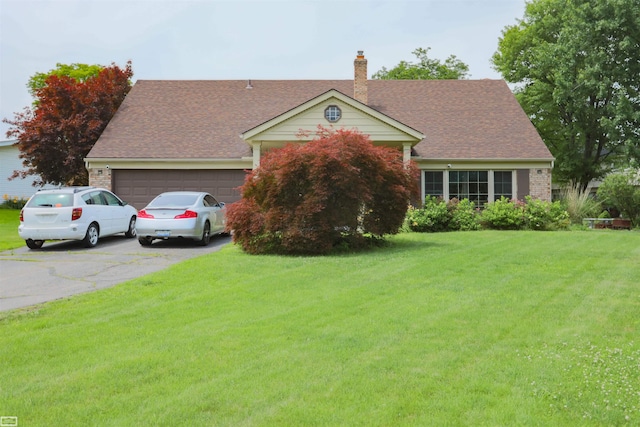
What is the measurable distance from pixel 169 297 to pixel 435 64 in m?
44.1

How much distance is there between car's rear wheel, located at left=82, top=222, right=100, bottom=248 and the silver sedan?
130cm

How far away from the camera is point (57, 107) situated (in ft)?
87.5

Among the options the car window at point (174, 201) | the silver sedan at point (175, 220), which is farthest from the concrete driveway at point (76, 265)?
the car window at point (174, 201)

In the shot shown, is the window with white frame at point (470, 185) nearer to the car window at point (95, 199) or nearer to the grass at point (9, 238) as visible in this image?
the car window at point (95, 199)

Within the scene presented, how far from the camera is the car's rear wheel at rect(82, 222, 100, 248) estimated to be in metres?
15.4

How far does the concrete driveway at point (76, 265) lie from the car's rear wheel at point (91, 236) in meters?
0.23

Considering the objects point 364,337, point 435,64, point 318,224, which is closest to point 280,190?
point 318,224

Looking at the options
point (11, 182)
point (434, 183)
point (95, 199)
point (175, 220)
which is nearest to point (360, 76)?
point (434, 183)

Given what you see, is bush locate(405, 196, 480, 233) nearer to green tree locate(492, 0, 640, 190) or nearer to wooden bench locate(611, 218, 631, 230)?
wooden bench locate(611, 218, 631, 230)

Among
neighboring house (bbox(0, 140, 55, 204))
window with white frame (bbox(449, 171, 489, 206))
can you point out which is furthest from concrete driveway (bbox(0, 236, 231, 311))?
neighboring house (bbox(0, 140, 55, 204))

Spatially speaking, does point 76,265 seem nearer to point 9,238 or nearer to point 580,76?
point 9,238

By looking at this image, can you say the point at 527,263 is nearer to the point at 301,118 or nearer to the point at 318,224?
the point at 318,224

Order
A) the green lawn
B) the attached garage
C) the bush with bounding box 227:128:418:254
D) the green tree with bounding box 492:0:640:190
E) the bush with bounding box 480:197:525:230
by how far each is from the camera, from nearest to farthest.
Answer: the green lawn < the bush with bounding box 227:128:418:254 < the bush with bounding box 480:197:525:230 < the attached garage < the green tree with bounding box 492:0:640:190

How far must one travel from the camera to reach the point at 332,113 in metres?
21.8
